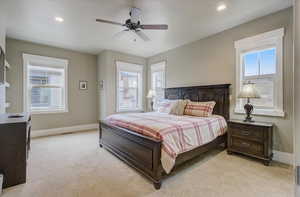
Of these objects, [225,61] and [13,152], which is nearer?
[13,152]

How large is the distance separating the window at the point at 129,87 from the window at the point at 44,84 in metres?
1.70

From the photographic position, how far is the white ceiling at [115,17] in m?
2.50

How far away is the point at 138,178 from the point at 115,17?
9.28ft

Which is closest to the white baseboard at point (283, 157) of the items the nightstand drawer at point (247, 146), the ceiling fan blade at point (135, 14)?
the nightstand drawer at point (247, 146)

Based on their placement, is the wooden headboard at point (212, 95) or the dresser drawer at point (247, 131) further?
the wooden headboard at point (212, 95)

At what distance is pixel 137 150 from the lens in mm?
2301

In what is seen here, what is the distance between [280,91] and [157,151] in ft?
8.13

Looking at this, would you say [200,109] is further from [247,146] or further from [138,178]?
[138,178]

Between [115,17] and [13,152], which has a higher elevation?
[115,17]

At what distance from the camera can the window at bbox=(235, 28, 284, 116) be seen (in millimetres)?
2725

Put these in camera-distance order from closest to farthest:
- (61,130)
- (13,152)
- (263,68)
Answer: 1. (13,152)
2. (263,68)
3. (61,130)

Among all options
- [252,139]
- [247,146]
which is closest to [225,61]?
[252,139]

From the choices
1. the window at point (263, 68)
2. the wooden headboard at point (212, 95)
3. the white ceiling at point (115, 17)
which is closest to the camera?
the white ceiling at point (115, 17)

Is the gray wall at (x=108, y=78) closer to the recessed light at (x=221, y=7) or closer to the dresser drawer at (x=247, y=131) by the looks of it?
the recessed light at (x=221, y=7)
